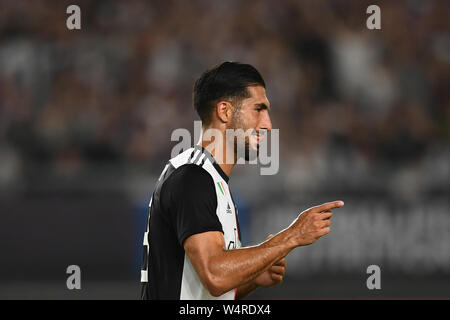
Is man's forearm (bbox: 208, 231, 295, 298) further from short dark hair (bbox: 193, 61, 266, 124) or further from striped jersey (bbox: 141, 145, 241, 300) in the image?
short dark hair (bbox: 193, 61, 266, 124)

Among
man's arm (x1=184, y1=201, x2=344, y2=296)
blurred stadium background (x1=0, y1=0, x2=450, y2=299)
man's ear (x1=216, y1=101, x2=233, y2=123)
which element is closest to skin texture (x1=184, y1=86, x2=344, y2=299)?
man's arm (x1=184, y1=201, x2=344, y2=296)

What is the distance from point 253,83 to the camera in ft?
13.0

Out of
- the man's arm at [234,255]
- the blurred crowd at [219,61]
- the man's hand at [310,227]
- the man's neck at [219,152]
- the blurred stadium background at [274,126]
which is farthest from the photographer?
the blurred crowd at [219,61]

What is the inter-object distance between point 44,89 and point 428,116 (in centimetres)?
538

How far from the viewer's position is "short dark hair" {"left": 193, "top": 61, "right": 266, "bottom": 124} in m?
3.92

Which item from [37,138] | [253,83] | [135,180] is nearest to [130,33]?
[37,138]

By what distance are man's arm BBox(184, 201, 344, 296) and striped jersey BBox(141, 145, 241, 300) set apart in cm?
6

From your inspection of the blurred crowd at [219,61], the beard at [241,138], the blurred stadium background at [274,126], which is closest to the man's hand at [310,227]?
the beard at [241,138]

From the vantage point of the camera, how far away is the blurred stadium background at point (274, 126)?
8.84m

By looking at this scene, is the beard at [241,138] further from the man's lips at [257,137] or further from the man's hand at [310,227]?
the man's hand at [310,227]

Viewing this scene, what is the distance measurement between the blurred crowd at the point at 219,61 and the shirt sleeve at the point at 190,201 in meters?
5.67

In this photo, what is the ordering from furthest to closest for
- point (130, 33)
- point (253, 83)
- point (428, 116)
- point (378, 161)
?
point (130, 33)
point (428, 116)
point (378, 161)
point (253, 83)
